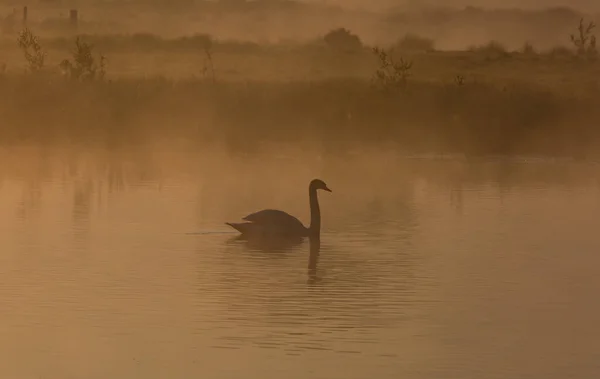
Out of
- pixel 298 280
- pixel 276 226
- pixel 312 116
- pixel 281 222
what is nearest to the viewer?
pixel 298 280

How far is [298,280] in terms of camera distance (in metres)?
15.3

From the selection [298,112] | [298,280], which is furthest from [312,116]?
[298,280]

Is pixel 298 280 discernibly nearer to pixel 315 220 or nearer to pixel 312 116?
pixel 315 220

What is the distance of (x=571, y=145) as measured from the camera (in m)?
33.2

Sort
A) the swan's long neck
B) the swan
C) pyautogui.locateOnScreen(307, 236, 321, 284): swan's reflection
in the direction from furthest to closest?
the swan's long neck < the swan < pyautogui.locateOnScreen(307, 236, 321, 284): swan's reflection

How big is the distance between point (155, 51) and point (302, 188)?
39.0m

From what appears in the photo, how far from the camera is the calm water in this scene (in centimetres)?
1170

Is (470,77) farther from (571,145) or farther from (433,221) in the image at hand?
(433,221)

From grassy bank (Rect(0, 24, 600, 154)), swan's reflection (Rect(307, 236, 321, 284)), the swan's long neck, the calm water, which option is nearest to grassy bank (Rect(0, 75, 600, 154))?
grassy bank (Rect(0, 24, 600, 154))

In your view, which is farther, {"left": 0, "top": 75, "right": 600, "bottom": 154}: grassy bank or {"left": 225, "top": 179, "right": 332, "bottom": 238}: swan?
{"left": 0, "top": 75, "right": 600, "bottom": 154}: grassy bank

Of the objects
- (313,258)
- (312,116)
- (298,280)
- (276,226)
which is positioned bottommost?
(298,280)

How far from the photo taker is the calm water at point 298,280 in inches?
460

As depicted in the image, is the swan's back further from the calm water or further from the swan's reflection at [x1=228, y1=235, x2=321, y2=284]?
the calm water

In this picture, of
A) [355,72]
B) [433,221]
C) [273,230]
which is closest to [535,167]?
[433,221]
